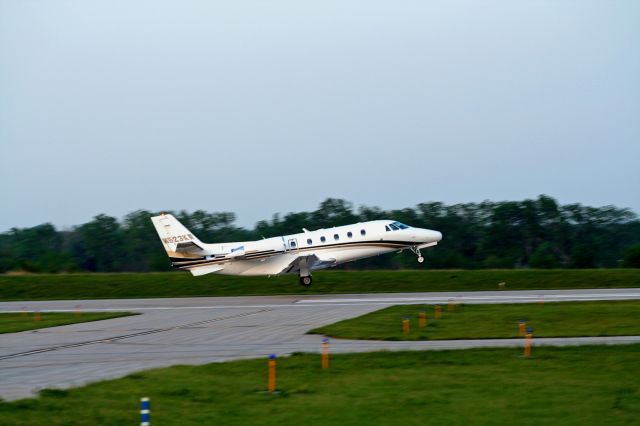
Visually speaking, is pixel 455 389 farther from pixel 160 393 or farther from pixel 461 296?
pixel 461 296

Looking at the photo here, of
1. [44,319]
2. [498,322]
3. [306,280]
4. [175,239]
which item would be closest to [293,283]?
[306,280]

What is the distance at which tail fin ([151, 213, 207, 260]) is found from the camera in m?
43.7

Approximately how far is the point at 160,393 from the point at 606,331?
1503cm

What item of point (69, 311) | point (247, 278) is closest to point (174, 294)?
point (247, 278)

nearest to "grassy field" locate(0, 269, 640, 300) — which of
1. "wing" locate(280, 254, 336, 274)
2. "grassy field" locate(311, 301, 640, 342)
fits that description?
"wing" locate(280, 254, 336, 274)

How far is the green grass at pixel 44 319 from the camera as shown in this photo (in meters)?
32.0

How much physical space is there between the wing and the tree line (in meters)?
23.9

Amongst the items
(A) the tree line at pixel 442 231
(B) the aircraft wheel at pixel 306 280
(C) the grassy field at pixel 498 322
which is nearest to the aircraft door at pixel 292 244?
(B) the aircraft wheel at pixel 306 280

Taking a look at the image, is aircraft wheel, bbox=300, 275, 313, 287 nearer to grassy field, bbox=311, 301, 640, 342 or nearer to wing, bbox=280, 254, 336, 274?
wing, bbox=280, 254, 336, 274

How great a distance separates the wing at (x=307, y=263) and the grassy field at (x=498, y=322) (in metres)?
11.9

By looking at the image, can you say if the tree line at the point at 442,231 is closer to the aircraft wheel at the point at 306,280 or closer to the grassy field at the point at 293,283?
the grassy field at the point at 293,283

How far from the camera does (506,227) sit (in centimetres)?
8056

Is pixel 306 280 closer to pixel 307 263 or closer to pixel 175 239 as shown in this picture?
pixel 307 263

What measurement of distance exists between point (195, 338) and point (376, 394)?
12.1 m
